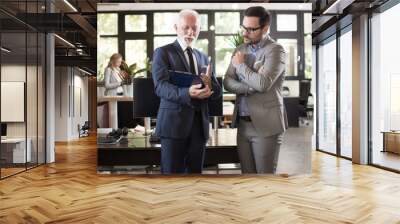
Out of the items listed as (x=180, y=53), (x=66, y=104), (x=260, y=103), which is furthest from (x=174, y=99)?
(x=66, y=104)

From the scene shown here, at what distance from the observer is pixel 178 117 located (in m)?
5.63

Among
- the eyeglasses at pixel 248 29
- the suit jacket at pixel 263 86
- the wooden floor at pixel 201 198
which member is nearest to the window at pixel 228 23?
the eyeglasses at pixel 248 29

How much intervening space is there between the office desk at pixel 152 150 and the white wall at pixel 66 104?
1007cm

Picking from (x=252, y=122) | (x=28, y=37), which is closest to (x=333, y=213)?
(x=252, y=122)

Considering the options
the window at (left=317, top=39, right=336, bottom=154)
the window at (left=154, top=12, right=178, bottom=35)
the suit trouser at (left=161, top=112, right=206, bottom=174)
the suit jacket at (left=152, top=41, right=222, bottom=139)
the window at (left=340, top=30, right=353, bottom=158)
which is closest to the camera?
the suit jacket at (left=152, top=41, right=222, bottom=139)

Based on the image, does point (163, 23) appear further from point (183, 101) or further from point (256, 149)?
point (256, 149)

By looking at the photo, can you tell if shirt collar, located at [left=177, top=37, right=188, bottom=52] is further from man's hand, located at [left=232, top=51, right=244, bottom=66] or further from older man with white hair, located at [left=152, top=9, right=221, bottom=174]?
man's hand, located at [left=232, top=51, right=244, bottom=66]

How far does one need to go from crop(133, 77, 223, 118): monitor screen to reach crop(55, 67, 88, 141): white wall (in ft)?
33.8

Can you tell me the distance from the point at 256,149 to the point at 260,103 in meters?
0.65

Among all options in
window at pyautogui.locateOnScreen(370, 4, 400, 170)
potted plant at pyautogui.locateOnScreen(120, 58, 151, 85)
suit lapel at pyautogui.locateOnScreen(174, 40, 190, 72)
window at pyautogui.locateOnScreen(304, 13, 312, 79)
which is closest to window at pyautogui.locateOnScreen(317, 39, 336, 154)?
window at pyautogui.locateOnScreen(370, 4, 400, 170)

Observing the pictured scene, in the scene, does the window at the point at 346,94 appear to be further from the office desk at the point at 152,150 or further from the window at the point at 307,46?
the office desk at the point at 152,150

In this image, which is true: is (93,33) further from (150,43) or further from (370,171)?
(370,171)

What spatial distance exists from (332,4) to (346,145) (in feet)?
11.9

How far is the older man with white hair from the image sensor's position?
5.61 m
